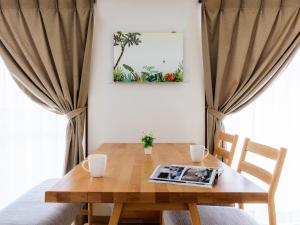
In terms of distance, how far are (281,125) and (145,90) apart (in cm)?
130

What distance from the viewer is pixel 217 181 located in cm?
139

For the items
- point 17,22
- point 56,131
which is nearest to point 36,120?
point 56,131

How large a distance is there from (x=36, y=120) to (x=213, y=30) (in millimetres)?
1804

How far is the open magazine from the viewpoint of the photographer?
1.36 metres

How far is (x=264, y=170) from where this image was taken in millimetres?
1723

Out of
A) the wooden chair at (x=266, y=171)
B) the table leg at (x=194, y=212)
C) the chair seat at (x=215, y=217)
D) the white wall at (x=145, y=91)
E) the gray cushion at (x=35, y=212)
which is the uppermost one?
the white wall at (x=145, y=91)

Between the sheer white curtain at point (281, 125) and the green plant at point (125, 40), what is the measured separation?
3.71 feet

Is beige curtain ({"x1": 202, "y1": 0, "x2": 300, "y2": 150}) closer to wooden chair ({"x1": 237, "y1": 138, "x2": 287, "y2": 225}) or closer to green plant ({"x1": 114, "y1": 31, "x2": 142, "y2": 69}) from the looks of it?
green plant ({"x1": 114, "y1": 31, "x2": 142, "y2": 69})

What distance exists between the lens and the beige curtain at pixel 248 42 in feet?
8.77

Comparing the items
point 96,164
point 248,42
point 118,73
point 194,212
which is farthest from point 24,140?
point 248,42

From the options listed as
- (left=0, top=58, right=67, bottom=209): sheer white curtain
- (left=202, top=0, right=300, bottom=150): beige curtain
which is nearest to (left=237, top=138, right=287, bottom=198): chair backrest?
(left=202, top=0, right=300, bottom=150): beige curtain

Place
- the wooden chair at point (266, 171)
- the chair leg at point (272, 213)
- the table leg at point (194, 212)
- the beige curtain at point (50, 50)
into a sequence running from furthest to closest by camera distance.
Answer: the beige curtain at point (50, 50) < the chair leg at point (272, 213) < the wooden chair at point (266, 171) < the table leg at point (194, 212)

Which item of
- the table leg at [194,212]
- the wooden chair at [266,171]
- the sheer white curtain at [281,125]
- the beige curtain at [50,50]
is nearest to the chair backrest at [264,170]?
the wooden chair at [266,171]

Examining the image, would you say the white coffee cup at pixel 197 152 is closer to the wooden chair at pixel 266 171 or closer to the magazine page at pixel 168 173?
the magazine page at pixel 168 173
